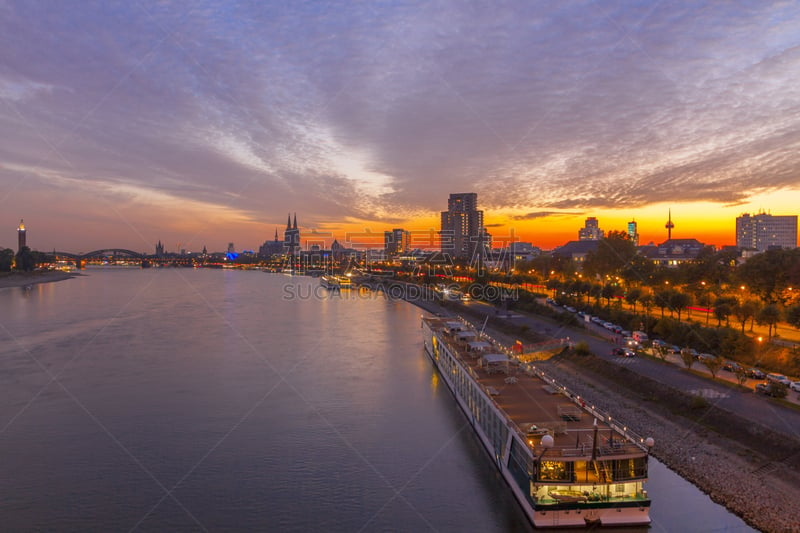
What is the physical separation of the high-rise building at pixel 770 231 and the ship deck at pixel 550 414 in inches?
3525

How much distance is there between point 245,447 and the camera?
10758mm

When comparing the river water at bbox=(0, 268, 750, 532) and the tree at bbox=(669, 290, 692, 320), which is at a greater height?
the tree at bbox=(669, 290, 692, 320)

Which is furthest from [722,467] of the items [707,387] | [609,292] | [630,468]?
[609,292]

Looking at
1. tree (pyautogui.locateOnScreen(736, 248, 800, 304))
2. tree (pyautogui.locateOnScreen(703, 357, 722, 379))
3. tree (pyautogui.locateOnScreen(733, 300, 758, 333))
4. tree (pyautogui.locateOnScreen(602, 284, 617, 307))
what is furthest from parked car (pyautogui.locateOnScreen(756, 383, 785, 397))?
tree (pyautogui.locateOnScreen(602, 284, 617, 307))

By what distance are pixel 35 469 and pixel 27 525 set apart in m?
2.03

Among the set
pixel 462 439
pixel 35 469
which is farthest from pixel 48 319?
pixel 462 439

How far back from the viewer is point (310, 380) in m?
16.2

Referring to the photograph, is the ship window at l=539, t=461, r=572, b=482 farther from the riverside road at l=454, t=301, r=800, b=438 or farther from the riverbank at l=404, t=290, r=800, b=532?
the riverside road at l=454, t=301, r=800, b=438

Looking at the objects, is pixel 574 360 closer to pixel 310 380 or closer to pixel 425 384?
pixel 425 384

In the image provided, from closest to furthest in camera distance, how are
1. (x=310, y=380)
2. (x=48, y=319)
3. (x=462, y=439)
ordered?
(x=462, y=439) < (x=310, y=380) < (x=48, y=319)

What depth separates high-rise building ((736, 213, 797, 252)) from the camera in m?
84.2

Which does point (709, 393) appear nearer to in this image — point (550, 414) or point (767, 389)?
point (767, 389)

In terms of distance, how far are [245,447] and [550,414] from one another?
6286 millimetres

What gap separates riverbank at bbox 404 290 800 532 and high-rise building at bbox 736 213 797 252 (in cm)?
8826
